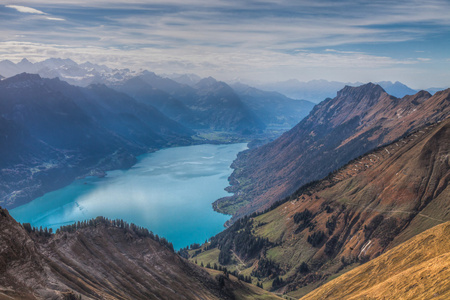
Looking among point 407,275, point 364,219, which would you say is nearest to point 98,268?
point 407,275

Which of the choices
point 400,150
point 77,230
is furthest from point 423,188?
point 77,230

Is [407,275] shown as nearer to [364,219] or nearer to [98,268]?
[98,268]

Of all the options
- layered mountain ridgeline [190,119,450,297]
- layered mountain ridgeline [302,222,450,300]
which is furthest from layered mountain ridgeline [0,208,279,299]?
layered mountain ridgeline [302,222,450,300]

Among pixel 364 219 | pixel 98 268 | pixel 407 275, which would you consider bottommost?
pixel 364 219

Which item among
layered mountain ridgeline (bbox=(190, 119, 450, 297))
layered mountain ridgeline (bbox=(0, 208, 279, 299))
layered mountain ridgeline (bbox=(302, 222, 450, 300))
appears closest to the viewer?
layered mountain ridgeline (bbox=(0, 208, 279, 299))

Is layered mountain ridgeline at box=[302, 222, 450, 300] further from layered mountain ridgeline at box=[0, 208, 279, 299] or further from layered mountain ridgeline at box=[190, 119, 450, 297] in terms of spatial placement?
layered mountain ridgeline at box=[190, 119, 450, 297]

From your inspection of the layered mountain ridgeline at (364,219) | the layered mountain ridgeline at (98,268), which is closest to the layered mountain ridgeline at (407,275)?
the layered mountain ridgeline at (98,268)

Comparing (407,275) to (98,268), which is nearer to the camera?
(407,275)

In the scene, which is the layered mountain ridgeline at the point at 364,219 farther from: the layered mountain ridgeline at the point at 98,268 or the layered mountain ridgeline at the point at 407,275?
the layered mountain ridgeline at the point at 407,275
